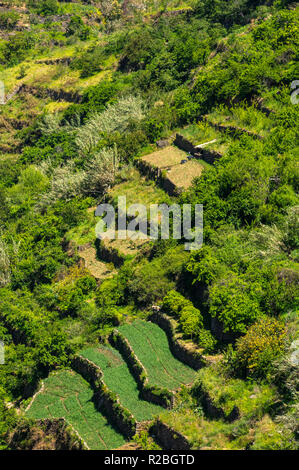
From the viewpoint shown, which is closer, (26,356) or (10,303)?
(26,356)

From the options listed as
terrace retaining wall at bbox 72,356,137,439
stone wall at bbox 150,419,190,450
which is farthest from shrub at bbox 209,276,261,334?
terrace retaining wall at bbox 72,356,137,439

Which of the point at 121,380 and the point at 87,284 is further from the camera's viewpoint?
the point at 87,284

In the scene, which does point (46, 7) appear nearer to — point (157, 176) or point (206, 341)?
point (157, 176)

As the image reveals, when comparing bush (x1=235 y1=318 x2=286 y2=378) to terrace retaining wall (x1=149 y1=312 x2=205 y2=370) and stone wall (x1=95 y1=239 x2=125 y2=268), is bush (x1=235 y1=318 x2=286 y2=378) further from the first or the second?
stone wall (x1=95 y1=239 x2=125 y2=268)

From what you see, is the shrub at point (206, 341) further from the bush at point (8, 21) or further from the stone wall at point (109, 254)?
the bush at point (8, 21)

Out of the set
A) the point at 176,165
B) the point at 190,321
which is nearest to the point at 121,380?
the point at 190,321
